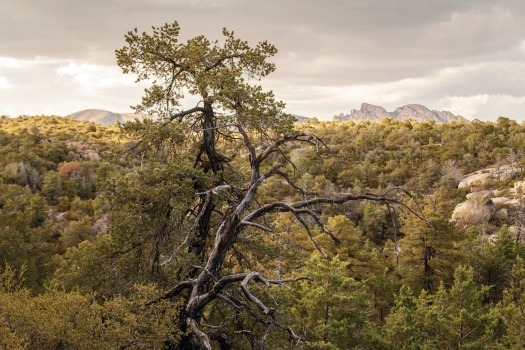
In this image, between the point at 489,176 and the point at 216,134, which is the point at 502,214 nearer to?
the point at 489,176

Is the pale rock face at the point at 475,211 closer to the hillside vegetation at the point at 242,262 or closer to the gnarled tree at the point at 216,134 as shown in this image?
the hillside vegetation at the point at 242,262

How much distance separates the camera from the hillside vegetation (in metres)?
7.84

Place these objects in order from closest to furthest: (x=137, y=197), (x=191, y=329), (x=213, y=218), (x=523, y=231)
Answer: (x=191, y=329) → (x=137, y=197) → (x=213, y=218) → (x=523, y=231)

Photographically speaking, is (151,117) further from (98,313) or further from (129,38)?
(98,313)

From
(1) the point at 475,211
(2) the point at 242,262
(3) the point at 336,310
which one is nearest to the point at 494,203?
(1) the point at 475,211

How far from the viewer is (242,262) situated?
538 inches

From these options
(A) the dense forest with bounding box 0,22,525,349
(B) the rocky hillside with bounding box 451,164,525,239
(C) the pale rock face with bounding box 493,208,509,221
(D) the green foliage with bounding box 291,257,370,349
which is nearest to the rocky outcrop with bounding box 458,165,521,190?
(B) the rocky hillside with bounding box 451,164,525,239

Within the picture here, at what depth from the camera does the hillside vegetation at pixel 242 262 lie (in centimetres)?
784

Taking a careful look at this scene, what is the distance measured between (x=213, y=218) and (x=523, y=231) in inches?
1830

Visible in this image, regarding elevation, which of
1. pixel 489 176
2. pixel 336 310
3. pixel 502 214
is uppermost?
pixel 489 176

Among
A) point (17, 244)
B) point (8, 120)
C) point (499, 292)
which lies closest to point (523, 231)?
point (499, 292)

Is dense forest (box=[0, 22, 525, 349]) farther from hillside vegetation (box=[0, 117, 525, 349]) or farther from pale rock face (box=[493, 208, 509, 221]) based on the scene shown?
pale rock face (box=[493, 208, 509, 221])

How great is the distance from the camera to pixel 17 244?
22.1m

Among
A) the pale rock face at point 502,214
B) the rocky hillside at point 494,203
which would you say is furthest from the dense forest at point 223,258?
the pale rock face at point 502,214
